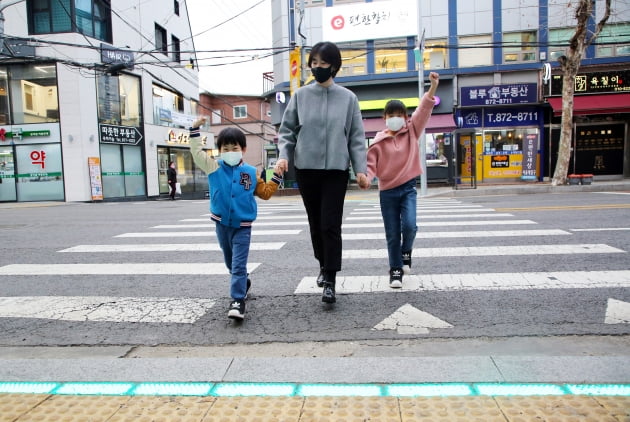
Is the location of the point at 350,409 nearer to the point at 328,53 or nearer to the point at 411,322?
the point at 411,322

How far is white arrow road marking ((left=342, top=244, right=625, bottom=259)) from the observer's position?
5.36 meters

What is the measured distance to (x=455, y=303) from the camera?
12.1 feet

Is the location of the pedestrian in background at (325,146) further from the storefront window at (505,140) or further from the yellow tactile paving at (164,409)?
the storefront window at (505,140)

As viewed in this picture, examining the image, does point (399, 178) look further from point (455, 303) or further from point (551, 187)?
point (551, 187)

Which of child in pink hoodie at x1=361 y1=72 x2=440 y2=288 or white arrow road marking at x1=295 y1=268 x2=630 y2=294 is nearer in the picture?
white arrow road marking at x1=295 y1=268 x2=630 y2=294

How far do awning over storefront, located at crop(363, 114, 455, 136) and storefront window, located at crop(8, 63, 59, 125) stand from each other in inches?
546

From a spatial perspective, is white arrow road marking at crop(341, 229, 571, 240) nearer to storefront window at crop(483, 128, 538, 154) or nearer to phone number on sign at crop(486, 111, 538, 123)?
storefront window at crop(483, 128, 538, 154)

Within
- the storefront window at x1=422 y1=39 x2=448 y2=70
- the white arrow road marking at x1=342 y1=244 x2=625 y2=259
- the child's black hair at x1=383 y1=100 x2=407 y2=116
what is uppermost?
the storefront window at x1=422 y1=39 x2=448 y2=70

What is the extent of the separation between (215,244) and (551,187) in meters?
14.0

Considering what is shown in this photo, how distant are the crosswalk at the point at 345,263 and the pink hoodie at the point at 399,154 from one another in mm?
960

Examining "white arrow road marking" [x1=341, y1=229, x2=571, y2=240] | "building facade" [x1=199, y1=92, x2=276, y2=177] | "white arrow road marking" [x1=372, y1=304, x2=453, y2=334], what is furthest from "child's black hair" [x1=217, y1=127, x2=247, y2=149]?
"building facade" [x1=199, y1=92, x2=276, y2=177]

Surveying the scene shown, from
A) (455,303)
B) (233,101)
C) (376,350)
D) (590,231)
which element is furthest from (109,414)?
(233,101)

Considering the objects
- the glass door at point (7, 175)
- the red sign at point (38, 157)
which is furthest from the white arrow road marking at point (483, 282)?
the glass door at point (7, 175)

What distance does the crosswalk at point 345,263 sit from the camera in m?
3.86
